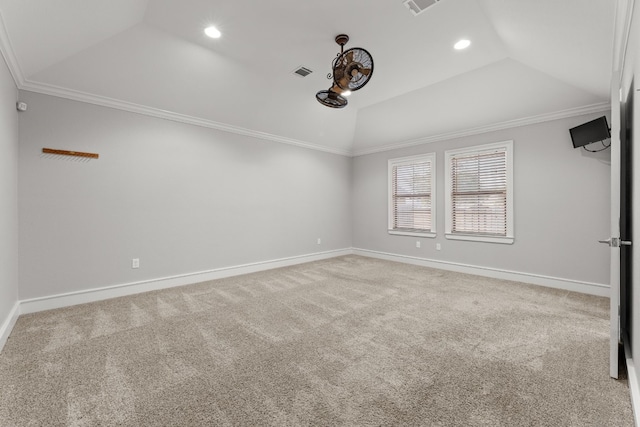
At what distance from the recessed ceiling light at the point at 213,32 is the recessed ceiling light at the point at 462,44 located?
2678 millimetres

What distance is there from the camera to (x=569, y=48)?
107 inches

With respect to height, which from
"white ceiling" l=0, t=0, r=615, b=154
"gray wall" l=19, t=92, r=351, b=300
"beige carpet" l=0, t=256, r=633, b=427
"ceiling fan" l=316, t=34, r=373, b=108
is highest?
"white ceiling" l=0, t=0, r=615, b=154

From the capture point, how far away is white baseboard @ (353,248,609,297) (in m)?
3.77

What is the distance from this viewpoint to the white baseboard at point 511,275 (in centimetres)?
377

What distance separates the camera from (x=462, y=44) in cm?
323

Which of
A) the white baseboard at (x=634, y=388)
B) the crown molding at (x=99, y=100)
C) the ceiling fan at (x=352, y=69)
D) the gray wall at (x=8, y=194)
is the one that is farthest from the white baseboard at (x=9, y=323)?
the white baseboard at (x=634, y=388)

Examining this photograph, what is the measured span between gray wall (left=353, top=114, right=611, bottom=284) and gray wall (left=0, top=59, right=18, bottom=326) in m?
5.85

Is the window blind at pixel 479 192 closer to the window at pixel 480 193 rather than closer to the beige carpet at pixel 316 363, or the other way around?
the window at pixel 480 193

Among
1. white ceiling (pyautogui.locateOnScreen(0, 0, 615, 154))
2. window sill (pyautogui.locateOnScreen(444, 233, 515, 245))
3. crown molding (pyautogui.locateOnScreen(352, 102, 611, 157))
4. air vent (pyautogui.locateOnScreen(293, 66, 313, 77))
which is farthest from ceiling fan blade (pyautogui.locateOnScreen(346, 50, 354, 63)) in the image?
window sill (pyautogui.locateOnScreen(444, 233, 515, 245))

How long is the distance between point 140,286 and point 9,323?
1302 millimetres

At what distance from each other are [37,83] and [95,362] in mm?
3115

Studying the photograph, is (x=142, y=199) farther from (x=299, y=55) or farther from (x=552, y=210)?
(x=552, y=210)

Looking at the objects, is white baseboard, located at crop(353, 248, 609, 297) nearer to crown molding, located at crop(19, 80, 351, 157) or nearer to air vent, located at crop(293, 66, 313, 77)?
crown molding, located at crop(19, 80, 351, 157)

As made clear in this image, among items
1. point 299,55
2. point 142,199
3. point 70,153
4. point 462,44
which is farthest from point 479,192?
point 70,153
